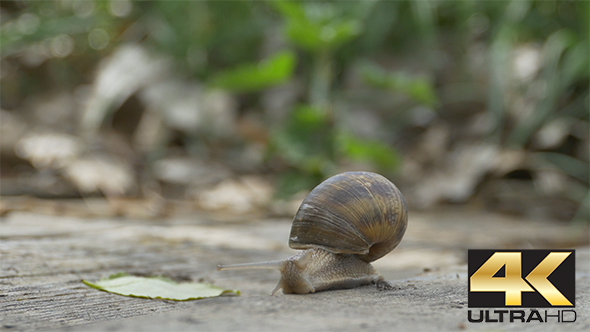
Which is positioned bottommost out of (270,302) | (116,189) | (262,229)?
(270,302)

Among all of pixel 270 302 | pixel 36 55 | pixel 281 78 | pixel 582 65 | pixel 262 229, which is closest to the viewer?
pixel 270 302

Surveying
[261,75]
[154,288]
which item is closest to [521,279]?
[154,288]

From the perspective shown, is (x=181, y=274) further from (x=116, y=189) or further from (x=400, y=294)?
(x=116, y=189)

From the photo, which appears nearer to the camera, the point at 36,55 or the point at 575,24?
the point at 575,24

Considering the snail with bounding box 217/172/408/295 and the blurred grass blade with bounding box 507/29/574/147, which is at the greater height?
the blurred grass blade with bounding box 507/29/574/147

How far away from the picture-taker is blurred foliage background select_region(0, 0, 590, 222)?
11.5 feet

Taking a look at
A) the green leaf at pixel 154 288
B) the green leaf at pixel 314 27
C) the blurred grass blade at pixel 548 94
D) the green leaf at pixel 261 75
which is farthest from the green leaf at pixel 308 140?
the green leaf at pixel 154 288

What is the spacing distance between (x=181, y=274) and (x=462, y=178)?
2.72 metres

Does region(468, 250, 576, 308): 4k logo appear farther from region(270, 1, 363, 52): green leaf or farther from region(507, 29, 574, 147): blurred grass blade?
region(507, 29, 574, 147): blurred grass blade

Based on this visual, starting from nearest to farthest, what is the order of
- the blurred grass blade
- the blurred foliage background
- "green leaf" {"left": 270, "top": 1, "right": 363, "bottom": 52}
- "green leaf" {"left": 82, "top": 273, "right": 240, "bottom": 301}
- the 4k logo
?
the 4k logo, "green leaf" {"left": 82, "top": 273, "right": 240, "bottom": 301}, "green leaf" {"left": 270, "top": 1, "right": 363, "bottom": 52}, the blurred foliage background, the blurred grass blade

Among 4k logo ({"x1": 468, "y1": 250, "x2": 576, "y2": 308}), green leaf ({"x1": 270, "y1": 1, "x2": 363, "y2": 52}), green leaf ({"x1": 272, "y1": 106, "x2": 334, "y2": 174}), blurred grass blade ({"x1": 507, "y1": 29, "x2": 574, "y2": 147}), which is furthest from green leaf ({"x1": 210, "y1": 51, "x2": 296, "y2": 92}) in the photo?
4k logo ({"x1": 468, "y1": 250, "x2": 576, "y2": 308})

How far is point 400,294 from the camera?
4.19ft

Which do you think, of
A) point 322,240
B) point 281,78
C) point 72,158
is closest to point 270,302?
point 322,240

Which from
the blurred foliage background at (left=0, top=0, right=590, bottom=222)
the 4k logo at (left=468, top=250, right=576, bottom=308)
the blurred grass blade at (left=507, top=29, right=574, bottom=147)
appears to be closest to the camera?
the 4k logo at (left=468, top=250, right=576, bottom=308)
